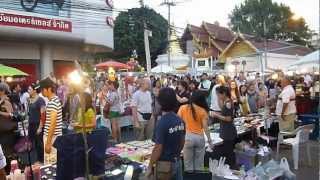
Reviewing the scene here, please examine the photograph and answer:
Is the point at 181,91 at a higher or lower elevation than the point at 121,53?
lower

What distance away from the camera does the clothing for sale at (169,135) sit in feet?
17.3

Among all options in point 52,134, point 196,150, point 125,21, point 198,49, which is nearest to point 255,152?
point 196,150

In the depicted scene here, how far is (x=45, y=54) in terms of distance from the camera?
2331 centimetres

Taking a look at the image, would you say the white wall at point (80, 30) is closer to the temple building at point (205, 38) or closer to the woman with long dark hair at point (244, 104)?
the woman with long dark hair at point (244, 104)

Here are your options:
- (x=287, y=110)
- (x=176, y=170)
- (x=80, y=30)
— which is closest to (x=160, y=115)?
(x=176, y=170)

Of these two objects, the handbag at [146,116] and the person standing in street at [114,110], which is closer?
the handbag at [146,116]

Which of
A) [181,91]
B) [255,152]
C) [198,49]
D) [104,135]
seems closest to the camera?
[104,135]

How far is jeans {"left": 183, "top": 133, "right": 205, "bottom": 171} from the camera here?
272 inches

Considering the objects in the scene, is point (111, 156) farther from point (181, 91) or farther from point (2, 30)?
point (2, 30)

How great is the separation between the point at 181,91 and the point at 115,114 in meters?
1.84

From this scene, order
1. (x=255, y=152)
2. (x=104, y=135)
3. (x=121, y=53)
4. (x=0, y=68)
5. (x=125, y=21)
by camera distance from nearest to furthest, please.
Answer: (x=104, y=135) < (x=255, y=152) < (x=0, y=68) < (x=125, y=21) < (x=121, y=53)

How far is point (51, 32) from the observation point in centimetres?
2197

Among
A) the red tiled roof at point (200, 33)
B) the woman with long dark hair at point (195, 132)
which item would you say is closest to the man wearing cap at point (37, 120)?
the woman with long dark hair at point (195, 132)

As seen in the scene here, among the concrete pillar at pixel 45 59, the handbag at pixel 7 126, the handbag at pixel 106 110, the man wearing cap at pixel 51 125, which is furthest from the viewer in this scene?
the concrete pillar at pixel 45 59
